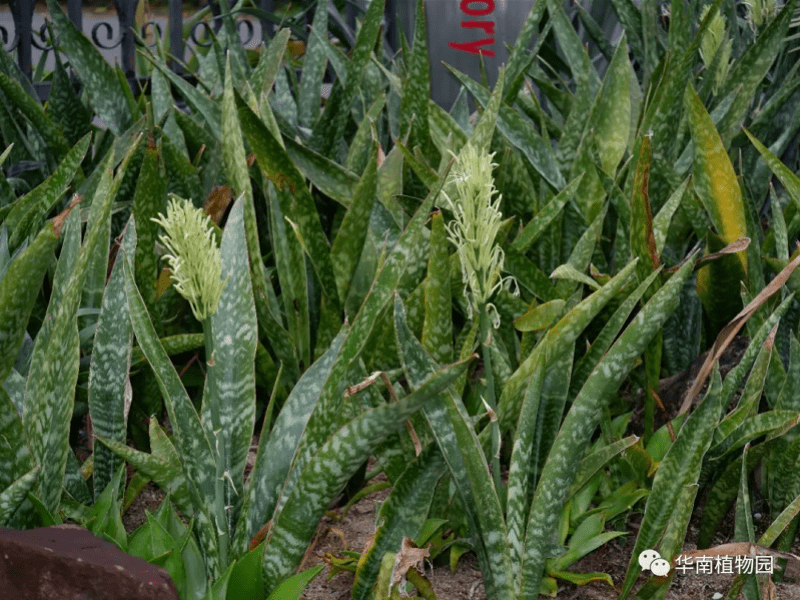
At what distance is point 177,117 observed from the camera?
170 centimetres

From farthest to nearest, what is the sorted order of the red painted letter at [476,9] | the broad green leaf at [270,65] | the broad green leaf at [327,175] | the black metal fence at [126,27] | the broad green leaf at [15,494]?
1. the black metal fence at [126,27]
2. the red painted letter at [476,9]
3. the broad green leaf at [270,65]
4. the broad green leaf at [327,175]
5. the broad green leaf at [15,494]

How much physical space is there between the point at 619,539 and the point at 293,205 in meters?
0.58

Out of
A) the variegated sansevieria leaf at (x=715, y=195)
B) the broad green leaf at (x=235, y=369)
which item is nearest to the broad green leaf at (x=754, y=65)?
the variegated sansevieria leaf at (x=715, y=195)

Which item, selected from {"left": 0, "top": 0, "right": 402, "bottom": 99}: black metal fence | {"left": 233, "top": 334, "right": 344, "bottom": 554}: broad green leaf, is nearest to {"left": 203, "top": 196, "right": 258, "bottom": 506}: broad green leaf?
{"left": 233, "top": 334, "right": 344, "bottom": 554}: broad green leaf

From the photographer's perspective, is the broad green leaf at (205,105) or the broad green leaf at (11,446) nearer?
the broad green leaf at (11,446)

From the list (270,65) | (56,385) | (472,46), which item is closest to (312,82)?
(270,65)

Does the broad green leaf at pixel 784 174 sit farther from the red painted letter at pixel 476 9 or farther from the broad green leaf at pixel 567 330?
the red painted letter at pixel 476 9

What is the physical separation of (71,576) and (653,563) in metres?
0.56

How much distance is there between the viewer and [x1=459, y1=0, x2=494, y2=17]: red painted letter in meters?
1.86

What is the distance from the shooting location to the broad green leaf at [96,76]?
1.69m

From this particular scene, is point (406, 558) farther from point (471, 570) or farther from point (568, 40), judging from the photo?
point (568, 40)

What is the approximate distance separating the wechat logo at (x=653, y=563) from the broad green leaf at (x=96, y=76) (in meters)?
1.22

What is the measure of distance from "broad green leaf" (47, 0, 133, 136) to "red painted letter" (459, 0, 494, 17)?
672 mm

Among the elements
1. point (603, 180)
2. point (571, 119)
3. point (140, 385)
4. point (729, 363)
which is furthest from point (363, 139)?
point (729, 363)
